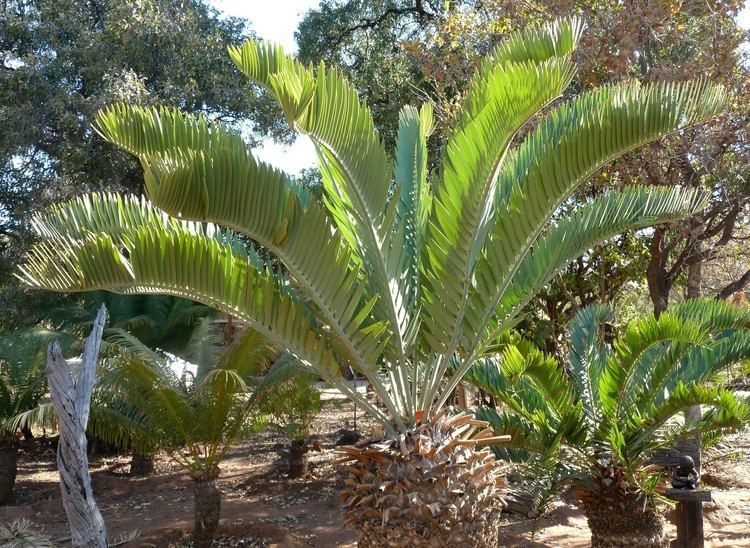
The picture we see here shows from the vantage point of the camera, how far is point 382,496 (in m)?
4.53

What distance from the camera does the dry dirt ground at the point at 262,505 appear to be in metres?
7.99

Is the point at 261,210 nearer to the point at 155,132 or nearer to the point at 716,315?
the point at 155,132

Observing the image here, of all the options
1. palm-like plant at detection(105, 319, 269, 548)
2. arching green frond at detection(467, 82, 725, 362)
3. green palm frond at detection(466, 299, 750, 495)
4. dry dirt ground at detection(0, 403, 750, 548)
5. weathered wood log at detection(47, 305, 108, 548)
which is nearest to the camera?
arching green frond at detection(467, 82, 725, 362)

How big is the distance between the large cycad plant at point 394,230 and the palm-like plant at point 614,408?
116 centimetres

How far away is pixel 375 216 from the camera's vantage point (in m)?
4.32

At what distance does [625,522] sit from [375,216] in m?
3.64

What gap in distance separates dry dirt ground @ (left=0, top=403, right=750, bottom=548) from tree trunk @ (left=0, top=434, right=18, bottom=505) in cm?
22

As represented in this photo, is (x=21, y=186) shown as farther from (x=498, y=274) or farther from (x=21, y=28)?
(x=498, y=274)

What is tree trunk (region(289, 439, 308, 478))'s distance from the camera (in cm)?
1134

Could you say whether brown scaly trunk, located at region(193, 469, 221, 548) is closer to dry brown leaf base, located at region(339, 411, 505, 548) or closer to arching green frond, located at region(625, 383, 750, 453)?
dry brown leaf base, located at region(339, 411, 505, 548)

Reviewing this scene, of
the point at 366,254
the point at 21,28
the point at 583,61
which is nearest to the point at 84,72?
the point at 21,28

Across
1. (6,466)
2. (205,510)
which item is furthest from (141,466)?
(205,510)

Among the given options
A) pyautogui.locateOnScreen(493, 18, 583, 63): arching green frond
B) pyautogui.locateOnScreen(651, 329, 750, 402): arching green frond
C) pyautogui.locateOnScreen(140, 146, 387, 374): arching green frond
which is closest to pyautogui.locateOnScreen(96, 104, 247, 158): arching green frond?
pyautogui.locateOnScreen(140, 146, 387, 374): arching green frond

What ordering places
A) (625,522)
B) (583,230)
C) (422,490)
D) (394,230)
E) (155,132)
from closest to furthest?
(155,132)
(422,490)
(583,230)
(394,230)
(625,522)
